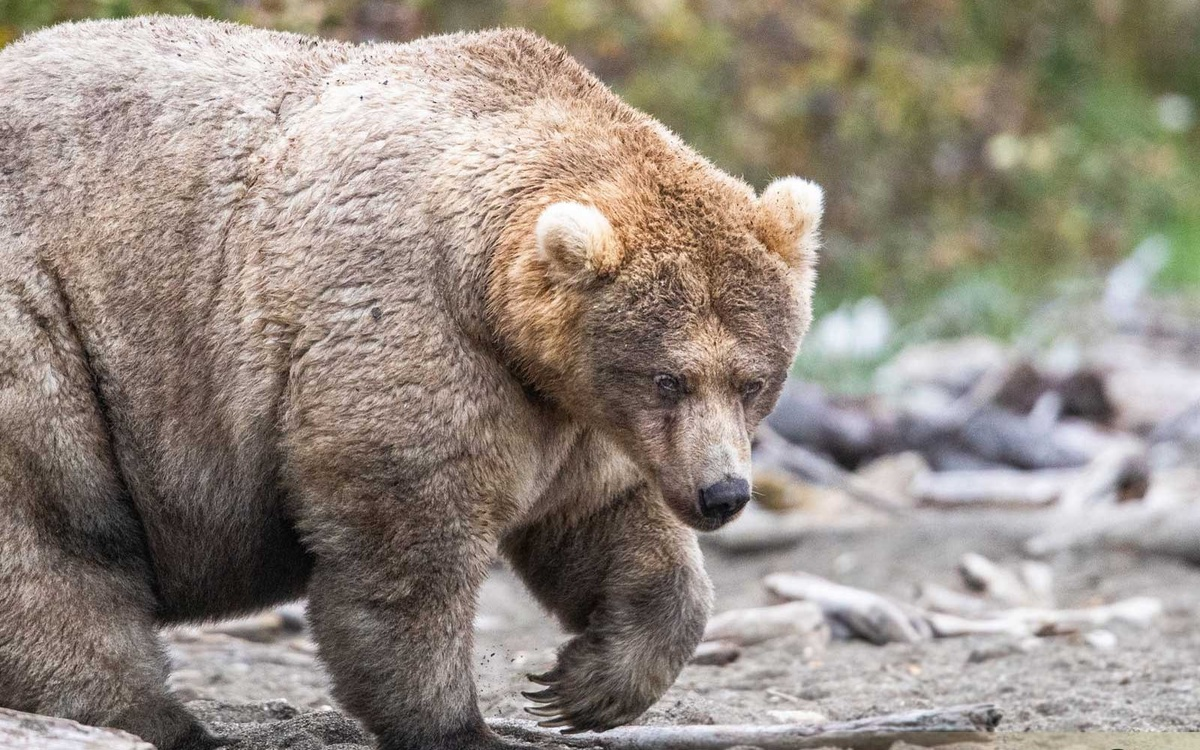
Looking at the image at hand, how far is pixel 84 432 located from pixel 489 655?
2791 millimetres

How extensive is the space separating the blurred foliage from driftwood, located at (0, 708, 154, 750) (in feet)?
35.7

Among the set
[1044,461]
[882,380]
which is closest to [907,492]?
[1044,461]

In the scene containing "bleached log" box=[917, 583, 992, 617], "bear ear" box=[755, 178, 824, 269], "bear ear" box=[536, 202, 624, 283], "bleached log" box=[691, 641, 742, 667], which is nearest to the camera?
"bear ear" box=[536, 202, 624, 283]

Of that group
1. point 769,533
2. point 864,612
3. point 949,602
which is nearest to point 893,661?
point 864,612

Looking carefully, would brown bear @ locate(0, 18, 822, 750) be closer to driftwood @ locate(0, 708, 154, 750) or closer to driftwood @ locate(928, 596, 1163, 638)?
driftwood @ locate(0, 708, 154, 750)

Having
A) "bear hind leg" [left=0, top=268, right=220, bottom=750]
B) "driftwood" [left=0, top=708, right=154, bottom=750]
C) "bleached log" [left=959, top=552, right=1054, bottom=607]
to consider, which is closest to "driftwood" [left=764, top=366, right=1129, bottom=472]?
"bleached log" [left=959, top=552, right=1054, bottom=607]

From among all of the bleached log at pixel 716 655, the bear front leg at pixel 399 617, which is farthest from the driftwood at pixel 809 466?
the bear front leg at pixel 399 617

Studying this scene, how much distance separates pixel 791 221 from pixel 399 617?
1.79 m

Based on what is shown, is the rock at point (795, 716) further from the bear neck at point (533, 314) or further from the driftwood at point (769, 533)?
the driftwood at point (769, 533)

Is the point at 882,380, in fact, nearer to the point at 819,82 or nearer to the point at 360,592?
the point at 819,82

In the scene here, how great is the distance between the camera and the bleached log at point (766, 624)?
777 centimetres

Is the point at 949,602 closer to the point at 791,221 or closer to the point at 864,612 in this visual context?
the point at 864,612

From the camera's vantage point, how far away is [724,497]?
191 inches

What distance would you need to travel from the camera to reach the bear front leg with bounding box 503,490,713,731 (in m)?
5.61
